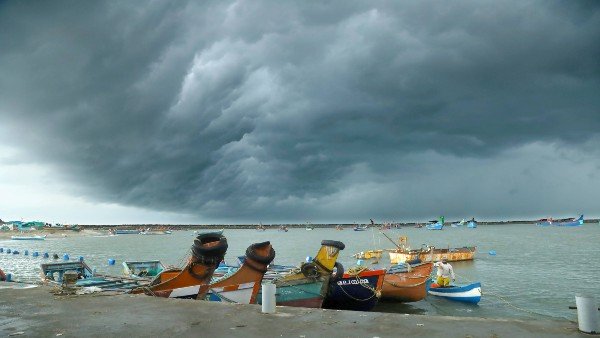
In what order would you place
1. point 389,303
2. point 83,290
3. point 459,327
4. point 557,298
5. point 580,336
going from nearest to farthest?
1. point 580,336
2. point 459,327
3. point 83,290
4. point 389,303
5. point 557,298

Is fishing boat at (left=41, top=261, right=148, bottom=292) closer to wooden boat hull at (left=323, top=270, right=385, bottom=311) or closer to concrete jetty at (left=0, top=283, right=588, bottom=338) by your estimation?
concrete jetty at (left=0, top=283, right=588, bottom=338)

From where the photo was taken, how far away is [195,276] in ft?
52.0

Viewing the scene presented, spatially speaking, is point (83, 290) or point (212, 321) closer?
point (212, 321)

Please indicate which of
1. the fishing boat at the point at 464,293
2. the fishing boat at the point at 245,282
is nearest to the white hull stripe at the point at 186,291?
the fishing boat at the point at 245,282

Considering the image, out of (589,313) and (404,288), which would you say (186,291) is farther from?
(404,288)

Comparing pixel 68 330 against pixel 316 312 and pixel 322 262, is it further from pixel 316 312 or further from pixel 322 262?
pixel 322 262

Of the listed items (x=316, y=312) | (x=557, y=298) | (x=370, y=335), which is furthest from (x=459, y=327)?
(x=557, y=298)

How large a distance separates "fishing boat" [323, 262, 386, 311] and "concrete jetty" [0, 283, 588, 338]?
360 inches

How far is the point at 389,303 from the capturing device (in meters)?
24.1

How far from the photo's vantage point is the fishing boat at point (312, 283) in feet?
56.8

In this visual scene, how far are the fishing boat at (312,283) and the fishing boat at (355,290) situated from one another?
3.86 ft

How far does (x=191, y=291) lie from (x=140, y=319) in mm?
6597

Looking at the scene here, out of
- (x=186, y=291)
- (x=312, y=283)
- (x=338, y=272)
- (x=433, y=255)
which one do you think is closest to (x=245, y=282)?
(x=186, y=291)

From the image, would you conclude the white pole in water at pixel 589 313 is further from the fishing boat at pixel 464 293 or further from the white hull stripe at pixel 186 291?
the fishing boat at pixel 464 293
